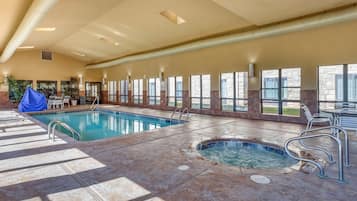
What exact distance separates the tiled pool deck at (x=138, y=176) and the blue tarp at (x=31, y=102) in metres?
8.46

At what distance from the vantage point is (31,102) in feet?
41.2

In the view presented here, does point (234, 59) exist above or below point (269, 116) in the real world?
above

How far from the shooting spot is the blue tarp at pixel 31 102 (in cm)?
1234

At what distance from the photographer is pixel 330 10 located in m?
6.14

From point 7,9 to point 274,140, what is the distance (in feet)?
25.5

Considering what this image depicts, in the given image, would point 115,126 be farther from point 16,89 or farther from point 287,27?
point 16,89

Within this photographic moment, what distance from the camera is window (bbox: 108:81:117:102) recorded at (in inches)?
697

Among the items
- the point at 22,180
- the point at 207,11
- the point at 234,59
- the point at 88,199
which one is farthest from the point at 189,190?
the point at 234,59

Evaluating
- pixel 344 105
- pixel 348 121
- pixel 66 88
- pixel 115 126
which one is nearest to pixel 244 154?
pixel 348 121

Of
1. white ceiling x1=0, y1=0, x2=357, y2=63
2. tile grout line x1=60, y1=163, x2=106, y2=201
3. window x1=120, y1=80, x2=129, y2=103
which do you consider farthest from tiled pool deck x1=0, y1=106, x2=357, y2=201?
window x1=120, y1=80, x2=129, y2=103

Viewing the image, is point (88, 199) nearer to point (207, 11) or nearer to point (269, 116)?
point (207, 11)

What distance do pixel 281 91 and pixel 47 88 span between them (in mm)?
15750

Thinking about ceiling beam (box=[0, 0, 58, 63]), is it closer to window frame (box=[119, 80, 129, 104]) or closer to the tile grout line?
the tile grout line

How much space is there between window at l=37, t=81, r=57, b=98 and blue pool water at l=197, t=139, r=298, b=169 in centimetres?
1525
